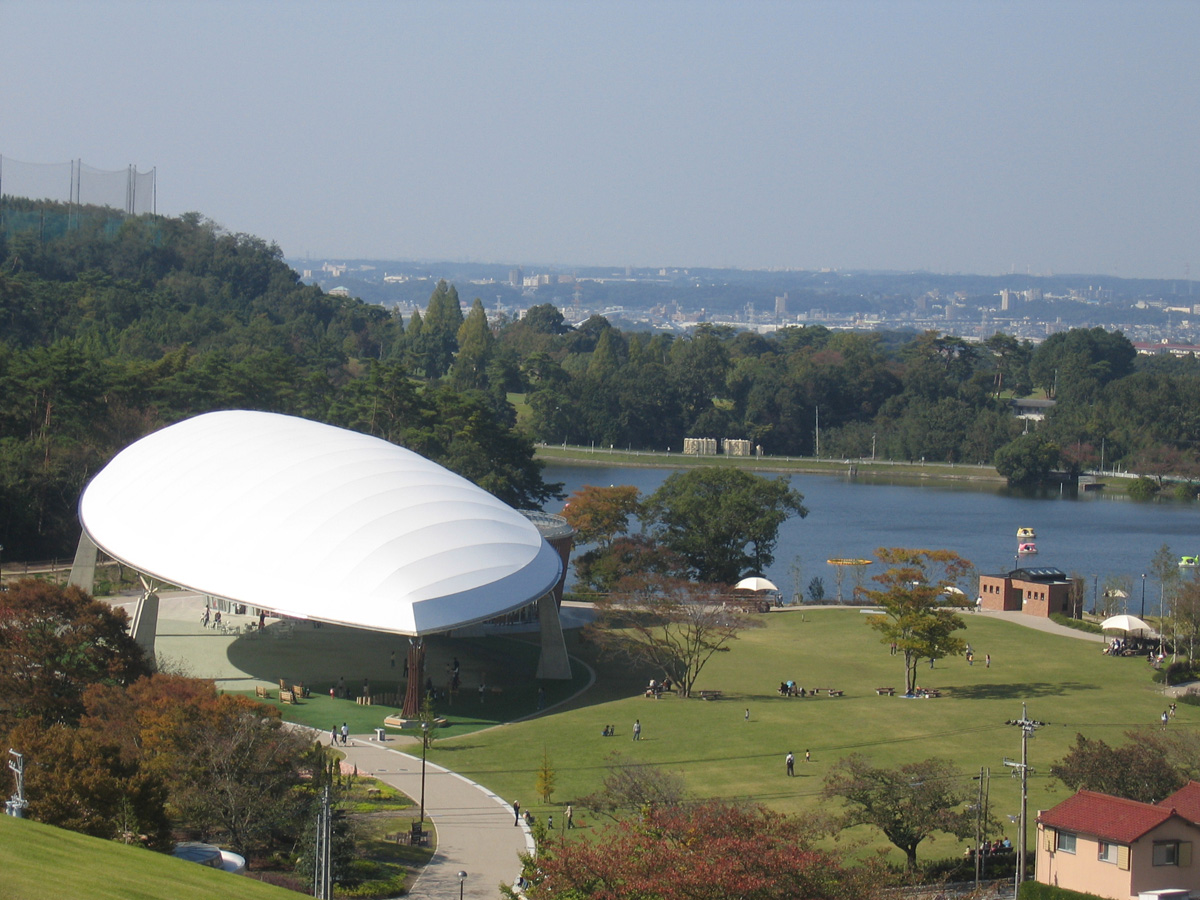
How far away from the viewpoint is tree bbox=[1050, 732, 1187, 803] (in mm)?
25594

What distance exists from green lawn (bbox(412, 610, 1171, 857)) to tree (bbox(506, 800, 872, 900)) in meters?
6.55

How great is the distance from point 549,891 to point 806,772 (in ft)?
37.2

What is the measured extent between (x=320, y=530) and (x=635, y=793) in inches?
551

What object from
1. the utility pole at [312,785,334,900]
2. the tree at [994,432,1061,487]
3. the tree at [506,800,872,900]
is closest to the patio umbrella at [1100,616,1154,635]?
the tree at [506,800,872,900]

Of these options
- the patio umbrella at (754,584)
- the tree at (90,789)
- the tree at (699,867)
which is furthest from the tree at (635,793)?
the patio umbrella at (754,584)

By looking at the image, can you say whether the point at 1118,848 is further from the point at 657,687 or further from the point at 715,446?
the point at 715,446

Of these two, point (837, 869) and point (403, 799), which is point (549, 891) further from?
point (403, 799)

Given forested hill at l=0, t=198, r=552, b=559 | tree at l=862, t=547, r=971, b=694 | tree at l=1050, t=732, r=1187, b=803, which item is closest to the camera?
tree at l=1050, t=732, r=1187, b=803

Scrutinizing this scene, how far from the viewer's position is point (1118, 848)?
2203 centimetres

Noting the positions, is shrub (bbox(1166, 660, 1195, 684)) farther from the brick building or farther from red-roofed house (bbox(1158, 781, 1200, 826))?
red-roofed house (bbox(1158, 781, 1200, 826))

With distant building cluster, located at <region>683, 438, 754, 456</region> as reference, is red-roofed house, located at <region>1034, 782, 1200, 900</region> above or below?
above

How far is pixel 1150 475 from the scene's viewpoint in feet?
332

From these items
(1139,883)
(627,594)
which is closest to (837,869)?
(1139,883)

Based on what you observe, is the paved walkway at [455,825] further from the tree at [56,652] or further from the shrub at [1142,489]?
the shrub at [1142,489]
